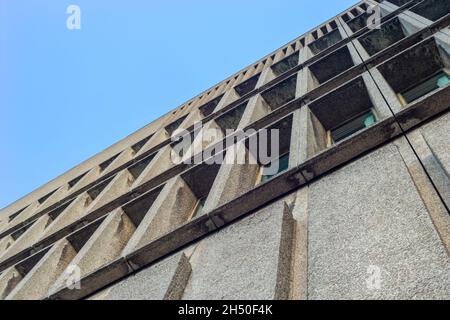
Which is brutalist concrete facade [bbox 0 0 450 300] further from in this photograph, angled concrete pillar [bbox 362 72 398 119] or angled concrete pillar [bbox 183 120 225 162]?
angled concrete pillar [bbox 183 120 225 162]

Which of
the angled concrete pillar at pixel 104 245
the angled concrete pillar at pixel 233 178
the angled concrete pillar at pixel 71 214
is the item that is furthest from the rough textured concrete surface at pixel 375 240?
the angled concrete pillar at pixel 71 214

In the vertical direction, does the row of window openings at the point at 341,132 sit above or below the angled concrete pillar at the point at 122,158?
below

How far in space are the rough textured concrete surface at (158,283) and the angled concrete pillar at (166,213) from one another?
2.35 ft

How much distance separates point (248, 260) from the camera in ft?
13.5

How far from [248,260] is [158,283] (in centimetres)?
106

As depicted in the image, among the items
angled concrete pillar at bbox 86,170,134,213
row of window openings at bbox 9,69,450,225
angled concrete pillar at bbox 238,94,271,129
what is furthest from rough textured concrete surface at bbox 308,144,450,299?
angled concrete pillar at bbox 86,170,134,213

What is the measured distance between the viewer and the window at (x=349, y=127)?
25.7 feet

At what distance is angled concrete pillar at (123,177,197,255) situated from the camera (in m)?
6.45

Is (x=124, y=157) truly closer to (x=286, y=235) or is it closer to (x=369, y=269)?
(x=286, y=235)

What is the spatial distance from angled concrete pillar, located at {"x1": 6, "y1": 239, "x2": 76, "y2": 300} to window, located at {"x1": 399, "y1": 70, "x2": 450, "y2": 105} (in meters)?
6.75

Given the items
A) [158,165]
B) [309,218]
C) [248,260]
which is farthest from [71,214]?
[309,218]

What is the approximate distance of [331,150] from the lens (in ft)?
17.1

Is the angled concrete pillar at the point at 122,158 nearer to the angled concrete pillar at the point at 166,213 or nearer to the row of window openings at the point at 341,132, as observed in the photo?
Result: the angled concrete pillar at the point at 166,213
